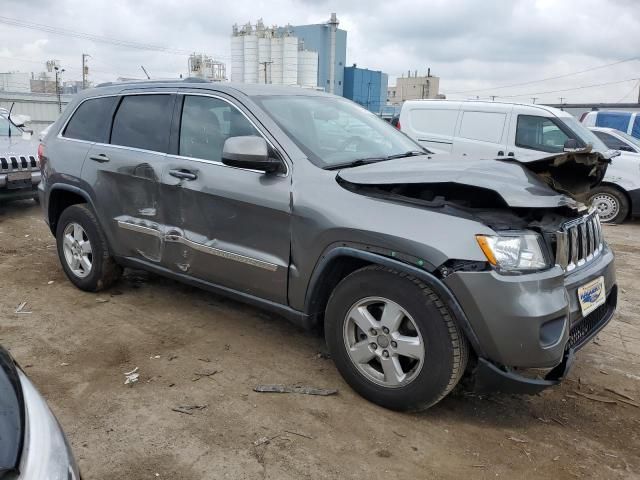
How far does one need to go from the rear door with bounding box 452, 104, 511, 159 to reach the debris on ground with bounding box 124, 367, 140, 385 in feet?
22.3

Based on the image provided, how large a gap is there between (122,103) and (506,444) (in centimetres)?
381

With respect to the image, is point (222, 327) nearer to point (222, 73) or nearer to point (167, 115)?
point (167, 115)

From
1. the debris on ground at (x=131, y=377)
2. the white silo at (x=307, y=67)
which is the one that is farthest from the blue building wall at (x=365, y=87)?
the debris on ground at (x=131, y=377)

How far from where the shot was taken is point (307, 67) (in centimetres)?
4084

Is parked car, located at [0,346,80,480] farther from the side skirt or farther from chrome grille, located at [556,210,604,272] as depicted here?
chrome grille, located at [556,210,604,272]

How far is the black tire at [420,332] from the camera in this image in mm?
2689

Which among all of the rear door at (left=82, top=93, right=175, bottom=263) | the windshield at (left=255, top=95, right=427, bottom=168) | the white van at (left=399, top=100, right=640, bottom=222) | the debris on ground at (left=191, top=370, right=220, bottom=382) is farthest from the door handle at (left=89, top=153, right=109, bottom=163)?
the white van at (left=399, top=100, right=640, bottom=222)

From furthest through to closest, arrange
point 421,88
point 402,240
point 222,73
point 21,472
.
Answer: point 421,88
point 222,73
point 402,240
point 21,472

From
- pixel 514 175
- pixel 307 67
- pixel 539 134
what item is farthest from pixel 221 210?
pixel 307 67

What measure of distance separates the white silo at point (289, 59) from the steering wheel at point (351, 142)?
37326mm

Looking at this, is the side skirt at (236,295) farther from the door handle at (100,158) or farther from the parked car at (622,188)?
the parked car at (622,188)

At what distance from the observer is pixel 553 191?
2916 mm

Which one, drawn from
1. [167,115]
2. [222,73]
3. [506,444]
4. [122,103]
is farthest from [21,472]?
[222,73]

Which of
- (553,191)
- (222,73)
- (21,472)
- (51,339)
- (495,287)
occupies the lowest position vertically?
(51,339)
